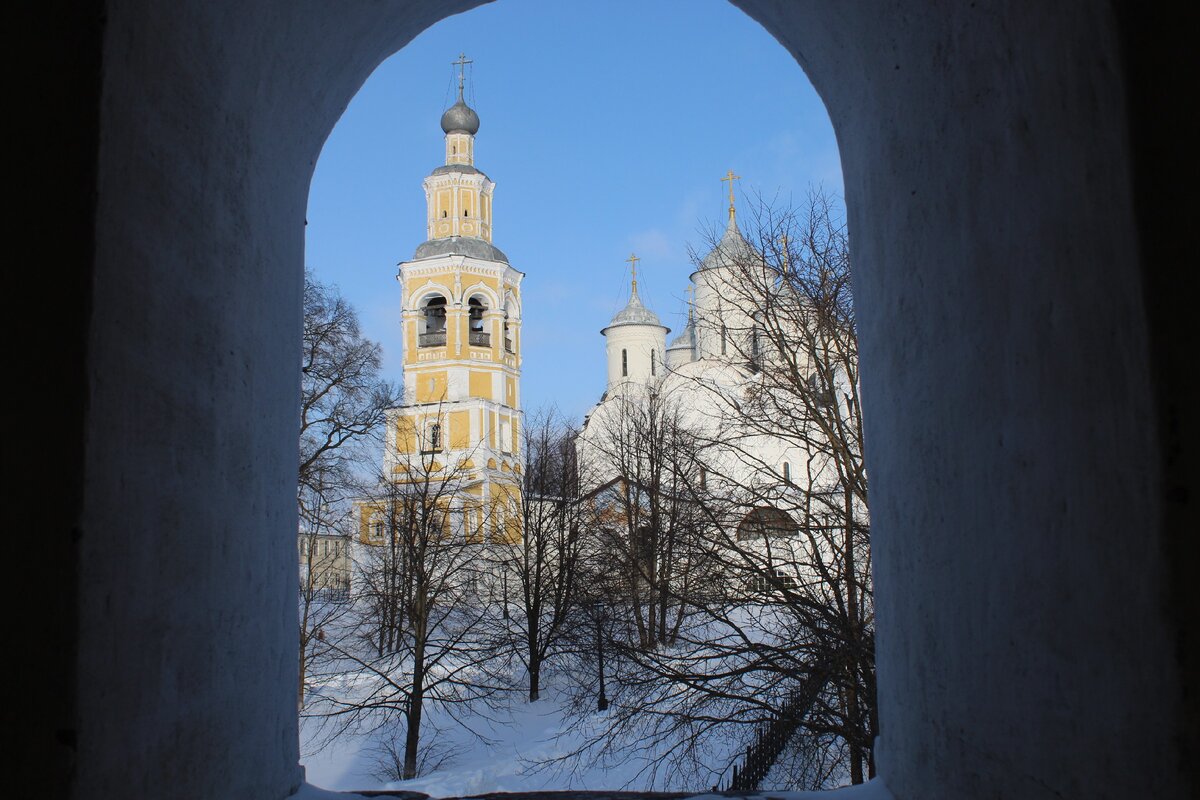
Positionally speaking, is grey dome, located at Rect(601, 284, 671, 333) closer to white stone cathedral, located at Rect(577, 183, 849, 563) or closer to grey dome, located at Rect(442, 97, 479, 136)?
white stone cathedral, located at Rect(577, 183, 849, 563)

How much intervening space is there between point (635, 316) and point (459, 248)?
41.0ft

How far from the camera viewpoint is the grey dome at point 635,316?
146 feet

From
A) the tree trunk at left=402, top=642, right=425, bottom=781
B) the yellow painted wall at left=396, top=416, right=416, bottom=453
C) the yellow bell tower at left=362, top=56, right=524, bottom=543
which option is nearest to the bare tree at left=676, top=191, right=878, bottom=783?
the tree trunk at left=402, top=642, right=425, bottom=781

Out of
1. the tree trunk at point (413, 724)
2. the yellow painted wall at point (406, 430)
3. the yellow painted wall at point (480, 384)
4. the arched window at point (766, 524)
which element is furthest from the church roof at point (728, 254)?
the yellow painted wall at point (480, 384)

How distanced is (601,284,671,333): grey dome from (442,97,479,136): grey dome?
461 inches

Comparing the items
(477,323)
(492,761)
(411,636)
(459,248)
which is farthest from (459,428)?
(492,761)

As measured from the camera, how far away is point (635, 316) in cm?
4466

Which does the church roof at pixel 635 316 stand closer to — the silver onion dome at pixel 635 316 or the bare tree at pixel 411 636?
the silver onion dome at pixel 635 316
